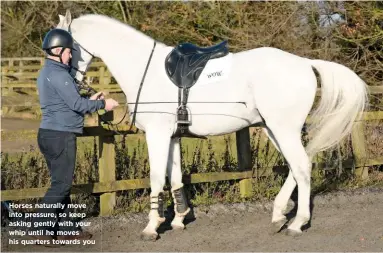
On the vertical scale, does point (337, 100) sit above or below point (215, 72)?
below

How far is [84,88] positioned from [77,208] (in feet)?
4.64

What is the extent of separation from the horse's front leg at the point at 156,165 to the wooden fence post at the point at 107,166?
2.94ft

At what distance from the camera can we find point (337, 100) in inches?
255

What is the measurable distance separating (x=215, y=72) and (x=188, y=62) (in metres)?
0.28

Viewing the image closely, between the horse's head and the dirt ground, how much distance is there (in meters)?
1.60

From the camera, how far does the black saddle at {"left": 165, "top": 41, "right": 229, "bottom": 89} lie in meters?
6.14

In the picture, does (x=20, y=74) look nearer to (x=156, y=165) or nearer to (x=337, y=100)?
(x=156, y=165)

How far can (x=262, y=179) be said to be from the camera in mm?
8109

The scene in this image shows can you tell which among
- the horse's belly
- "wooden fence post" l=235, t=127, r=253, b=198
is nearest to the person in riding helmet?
the horse's belly

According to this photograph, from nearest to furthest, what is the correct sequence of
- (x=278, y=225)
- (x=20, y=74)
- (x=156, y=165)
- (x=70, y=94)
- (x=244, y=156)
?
1. (x=70, y=94)
2. (x=156, y=165)
3. (x=278, y=225)
4. (x=244, y=156)
5. (x=20, y=74)

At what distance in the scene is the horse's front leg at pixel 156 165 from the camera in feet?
19.9

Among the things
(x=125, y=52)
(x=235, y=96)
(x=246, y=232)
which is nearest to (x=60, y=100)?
(x=125, y=52)

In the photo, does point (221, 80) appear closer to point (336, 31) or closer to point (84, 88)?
Answer: point (84, 88)

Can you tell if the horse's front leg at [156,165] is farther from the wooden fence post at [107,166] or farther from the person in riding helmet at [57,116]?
the wooden fence post at [107,166]
